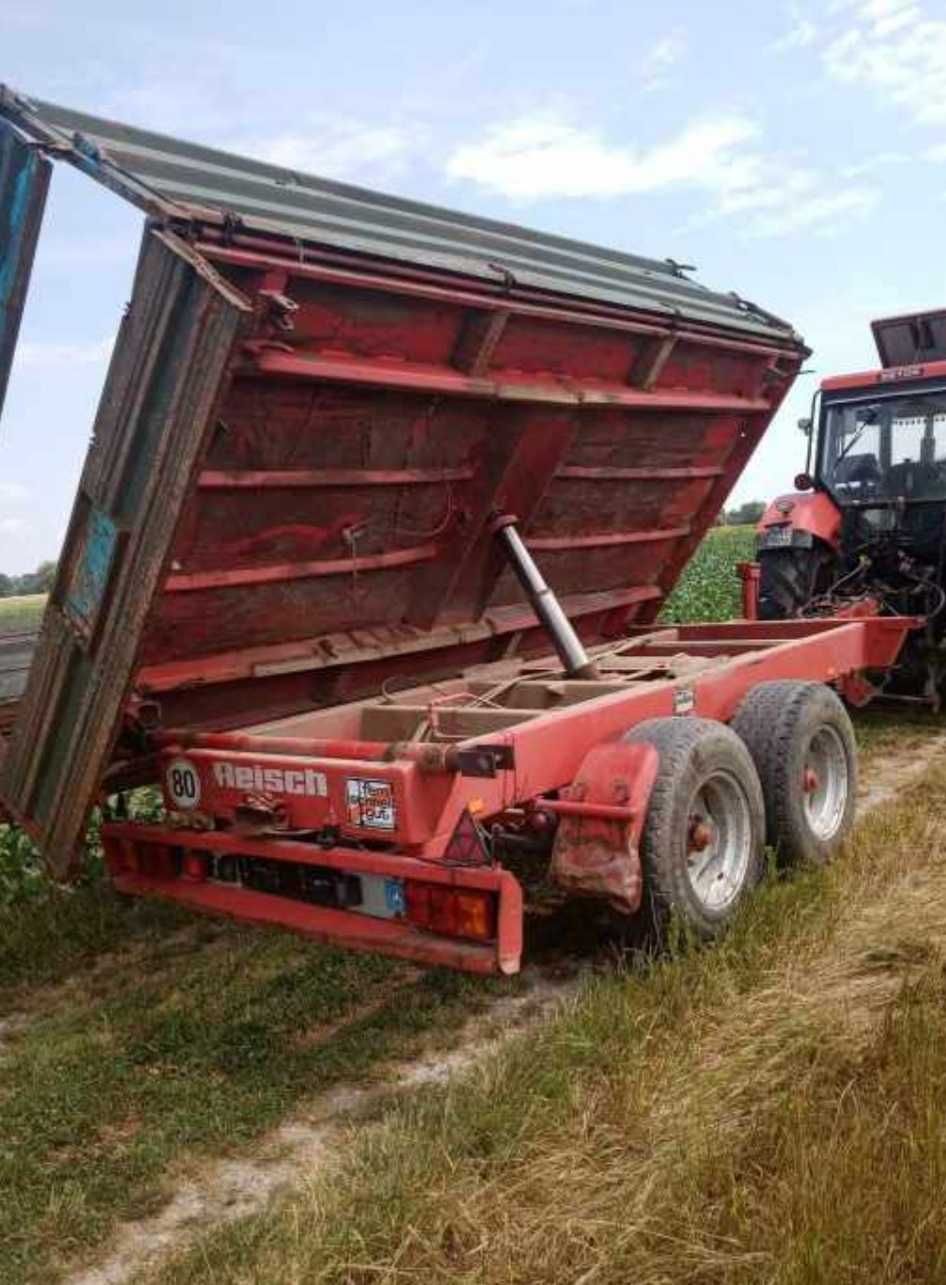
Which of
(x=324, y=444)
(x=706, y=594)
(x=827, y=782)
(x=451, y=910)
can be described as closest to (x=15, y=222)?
(x=324, y=444)

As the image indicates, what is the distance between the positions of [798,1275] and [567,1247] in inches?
20.3

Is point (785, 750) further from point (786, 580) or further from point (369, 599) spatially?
point (786, 580)

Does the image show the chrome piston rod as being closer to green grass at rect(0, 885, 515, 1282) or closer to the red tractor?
green grass at rect(0, 885, 515, 1282)

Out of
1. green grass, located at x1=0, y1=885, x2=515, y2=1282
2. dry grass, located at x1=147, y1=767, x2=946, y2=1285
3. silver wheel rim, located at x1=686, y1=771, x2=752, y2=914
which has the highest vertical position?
silver wheel rim, located at x1=686, y1=771, x2=752, y2=914

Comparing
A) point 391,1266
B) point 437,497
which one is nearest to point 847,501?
point 437,497

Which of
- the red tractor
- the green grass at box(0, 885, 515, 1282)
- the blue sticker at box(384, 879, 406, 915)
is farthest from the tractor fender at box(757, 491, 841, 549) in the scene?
the blue sticker at box(384, 879, 406, 915)

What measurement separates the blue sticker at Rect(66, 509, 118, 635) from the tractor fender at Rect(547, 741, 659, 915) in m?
1.66

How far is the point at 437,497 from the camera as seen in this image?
5168 mm

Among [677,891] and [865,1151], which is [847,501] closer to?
[677,891]

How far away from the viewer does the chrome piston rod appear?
213 inches

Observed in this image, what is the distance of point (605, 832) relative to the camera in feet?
12.6

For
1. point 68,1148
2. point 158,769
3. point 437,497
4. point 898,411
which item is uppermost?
point 898,411

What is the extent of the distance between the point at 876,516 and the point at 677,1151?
22.5 ft

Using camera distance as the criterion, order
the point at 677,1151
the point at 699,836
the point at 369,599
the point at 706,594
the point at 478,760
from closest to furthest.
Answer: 1. the point at 677,1151
2. the point at 478,760
3. the point at 699,836
4. the point at 369,599
5. the point at 706,594
